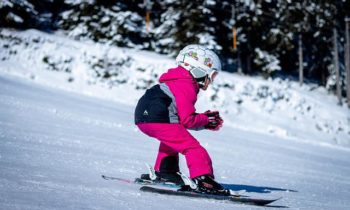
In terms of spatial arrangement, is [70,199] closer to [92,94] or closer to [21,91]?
[21,91]

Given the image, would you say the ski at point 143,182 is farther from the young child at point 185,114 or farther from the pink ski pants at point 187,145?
the pink ski pants at point 187,145

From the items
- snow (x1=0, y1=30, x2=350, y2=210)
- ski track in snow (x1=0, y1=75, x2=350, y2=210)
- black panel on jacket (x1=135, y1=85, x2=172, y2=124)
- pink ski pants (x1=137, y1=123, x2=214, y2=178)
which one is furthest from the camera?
black panel on jacket (x1=135, y1=85, x2=172, y2=124)

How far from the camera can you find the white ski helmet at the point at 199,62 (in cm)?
437

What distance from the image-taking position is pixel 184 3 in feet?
85.9

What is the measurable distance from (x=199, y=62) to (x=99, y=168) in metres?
1.80

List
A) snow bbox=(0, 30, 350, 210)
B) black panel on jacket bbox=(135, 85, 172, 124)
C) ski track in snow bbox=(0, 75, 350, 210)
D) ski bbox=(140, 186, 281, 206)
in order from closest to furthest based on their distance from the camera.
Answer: ski track in snow bbox=(0, 75, 350, 210), snow bbox=(0, 30, 350, 210), ski bbox=(140, 186, 281, 206), black panel on jacket bbox=(135, 85, 172, 124)

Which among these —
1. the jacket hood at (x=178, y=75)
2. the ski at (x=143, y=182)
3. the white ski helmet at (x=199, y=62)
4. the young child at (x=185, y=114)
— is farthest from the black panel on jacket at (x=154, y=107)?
the ski at (x=143, y=182)

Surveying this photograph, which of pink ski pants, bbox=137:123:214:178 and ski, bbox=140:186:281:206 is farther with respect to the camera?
pink ski pants, bbox=137:123:214:178

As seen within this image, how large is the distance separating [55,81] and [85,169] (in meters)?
13.9

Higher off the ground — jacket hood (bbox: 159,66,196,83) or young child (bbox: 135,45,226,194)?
jacket hood (bbox: 159,66,196,83)

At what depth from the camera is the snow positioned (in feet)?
11.7

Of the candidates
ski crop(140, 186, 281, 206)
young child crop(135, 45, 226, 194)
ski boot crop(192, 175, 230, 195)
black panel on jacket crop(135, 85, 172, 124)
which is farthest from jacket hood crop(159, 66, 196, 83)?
ski crop(140, 186, 281, 206)

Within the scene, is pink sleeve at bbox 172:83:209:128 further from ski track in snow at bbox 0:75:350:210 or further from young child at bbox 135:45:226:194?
ski track in snow at bbox 0:75:350:210

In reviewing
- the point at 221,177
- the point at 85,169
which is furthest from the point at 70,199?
the point at 221,177
